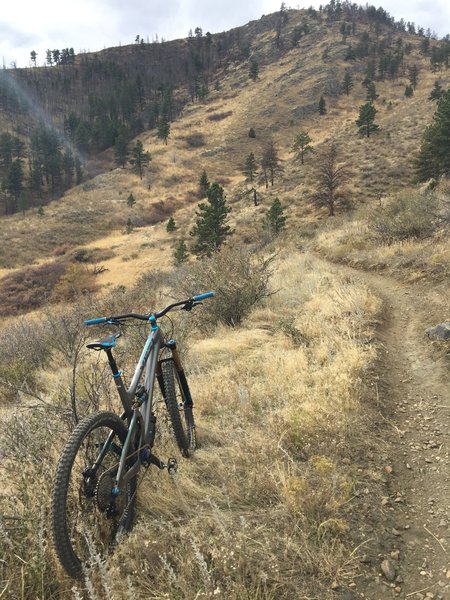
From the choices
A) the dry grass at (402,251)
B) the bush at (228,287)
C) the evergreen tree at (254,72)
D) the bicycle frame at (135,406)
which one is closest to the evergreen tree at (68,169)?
the evergreen tree at (254,72)

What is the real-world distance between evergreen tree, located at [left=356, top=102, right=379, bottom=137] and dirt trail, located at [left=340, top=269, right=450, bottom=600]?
165 ft

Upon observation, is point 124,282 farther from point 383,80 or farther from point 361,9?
point 361,9

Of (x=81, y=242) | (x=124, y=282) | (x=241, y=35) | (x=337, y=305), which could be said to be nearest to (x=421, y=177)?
(x=124, y=282)

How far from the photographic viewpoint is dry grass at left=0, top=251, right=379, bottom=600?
2242 millimetres

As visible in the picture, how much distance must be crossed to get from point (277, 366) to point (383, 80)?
96.8 meters

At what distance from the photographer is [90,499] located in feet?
7.93

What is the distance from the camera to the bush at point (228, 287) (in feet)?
28.1

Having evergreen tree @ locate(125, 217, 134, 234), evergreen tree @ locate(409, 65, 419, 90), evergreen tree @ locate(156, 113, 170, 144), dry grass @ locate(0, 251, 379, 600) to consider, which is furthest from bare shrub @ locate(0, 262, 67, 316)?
evergreen tree @ locate(409, 65, 419, 90)

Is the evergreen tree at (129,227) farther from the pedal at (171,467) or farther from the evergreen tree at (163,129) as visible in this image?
the pedal at (171,467)

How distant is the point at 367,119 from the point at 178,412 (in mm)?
55366

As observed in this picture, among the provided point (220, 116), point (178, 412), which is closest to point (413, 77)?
point (220, 116)

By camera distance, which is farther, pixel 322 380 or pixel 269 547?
pixel 322 380

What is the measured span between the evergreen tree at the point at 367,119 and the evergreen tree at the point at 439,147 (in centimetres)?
2395

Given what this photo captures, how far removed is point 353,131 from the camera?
183 feet
